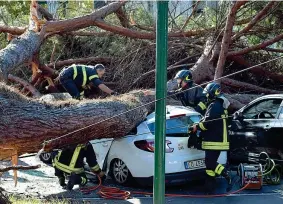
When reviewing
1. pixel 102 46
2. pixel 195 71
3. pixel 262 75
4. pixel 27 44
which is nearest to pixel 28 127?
pixel 27 44

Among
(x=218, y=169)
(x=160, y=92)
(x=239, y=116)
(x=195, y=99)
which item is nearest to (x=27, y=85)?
(x=195, y=99)

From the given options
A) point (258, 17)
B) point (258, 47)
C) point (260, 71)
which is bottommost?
point (260, 71)

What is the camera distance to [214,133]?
8.43m

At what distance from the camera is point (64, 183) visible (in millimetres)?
8812

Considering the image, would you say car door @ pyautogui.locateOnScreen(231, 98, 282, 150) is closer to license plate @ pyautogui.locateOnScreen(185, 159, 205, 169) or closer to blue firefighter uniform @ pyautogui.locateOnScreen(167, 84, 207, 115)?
blue firefighter uniform @ pyautogui.locateOnScreen(167, 84, 207, 115)

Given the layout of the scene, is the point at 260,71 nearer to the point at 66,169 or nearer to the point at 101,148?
the point at 101,148

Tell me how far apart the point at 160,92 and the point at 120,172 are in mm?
4601

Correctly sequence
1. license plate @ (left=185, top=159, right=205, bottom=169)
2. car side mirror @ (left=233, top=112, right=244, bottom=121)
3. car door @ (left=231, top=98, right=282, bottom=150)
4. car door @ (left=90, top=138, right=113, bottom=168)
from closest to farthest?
license plate @ (left=185, top=159, right=205, bottom=169) < car door @ (left=90, top=138, right=113, bottom=168) < car door @ (left=231, top=98, right=282, bottom=150) < car side mirror @ (left=233, top=112, right=244, bottom=121)

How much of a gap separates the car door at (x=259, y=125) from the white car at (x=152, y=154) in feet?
3.35

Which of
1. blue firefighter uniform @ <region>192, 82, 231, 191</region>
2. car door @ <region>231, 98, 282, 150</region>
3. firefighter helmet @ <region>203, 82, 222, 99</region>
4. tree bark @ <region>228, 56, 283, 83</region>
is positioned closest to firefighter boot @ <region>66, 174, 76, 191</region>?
blue firefighter uniform @ <region>192, 82, 231, 191</region>

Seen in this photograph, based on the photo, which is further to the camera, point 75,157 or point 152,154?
point 75,157

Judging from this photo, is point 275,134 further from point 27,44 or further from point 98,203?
point 27,44

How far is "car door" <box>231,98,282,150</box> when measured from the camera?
30.9ft

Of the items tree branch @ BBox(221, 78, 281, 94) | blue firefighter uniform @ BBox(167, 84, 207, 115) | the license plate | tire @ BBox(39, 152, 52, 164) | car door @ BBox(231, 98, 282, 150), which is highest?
tree branch @ BBox(221, 78, 281, 94)
